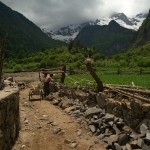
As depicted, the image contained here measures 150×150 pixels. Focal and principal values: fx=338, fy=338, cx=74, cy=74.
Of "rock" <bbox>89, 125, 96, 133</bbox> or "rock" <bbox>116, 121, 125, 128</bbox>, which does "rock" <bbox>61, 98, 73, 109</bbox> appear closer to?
"rock" <bbox>89, 125, 96, 133</bbox>

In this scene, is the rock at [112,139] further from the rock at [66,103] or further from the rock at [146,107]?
the rock at [66,103]

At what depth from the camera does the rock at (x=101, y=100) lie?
17.9 m

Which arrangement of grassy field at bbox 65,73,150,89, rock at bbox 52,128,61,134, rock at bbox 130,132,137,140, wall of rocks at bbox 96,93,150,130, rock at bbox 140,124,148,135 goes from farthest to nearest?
grassy field at bbox 65,73,150,89
rock at bbox 52,128,61,134
wall of rocks at bbox 96,93,150,130
rock at bbox 130,132,137,140
rock at bbox 140,124,148,135

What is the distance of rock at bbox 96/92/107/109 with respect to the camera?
1790 centimetres

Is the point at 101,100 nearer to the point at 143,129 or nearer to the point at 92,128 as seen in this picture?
the point at 92,128

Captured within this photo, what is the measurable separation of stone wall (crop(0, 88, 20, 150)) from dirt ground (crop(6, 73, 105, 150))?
0.53m

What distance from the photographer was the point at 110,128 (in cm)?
1612

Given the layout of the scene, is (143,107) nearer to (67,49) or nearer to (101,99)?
(101,99)

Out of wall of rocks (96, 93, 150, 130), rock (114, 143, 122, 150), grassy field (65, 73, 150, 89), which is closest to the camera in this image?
rock (114, 143, 122, 150)

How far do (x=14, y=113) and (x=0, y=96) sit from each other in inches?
78.5

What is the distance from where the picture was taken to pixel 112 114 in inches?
673

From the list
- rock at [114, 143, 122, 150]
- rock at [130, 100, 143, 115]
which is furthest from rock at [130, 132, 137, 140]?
rock at [130, 100, 143, 115]

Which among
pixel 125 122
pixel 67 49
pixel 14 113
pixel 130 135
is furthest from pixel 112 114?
pixel 67 49

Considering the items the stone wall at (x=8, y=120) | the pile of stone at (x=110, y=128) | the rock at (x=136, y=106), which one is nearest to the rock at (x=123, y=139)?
the pile of stone at (x=110, y=128)
